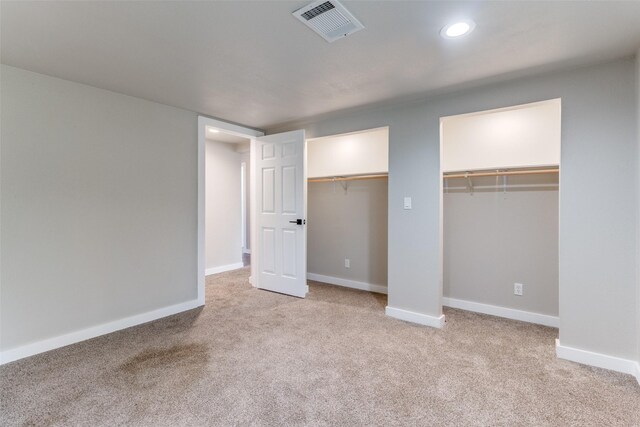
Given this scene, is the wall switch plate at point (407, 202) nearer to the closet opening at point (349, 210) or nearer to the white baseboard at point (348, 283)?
the closet opening at point (349, 210)

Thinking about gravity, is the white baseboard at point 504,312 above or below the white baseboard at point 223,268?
below

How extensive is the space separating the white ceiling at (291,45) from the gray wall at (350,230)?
164cm

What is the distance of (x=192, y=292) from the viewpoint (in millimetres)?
3541

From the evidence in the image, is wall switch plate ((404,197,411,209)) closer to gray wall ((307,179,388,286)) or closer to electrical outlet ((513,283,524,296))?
gray wall ((307,179,388,286))

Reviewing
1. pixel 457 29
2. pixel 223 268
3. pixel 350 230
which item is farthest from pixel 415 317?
pixel 223 268

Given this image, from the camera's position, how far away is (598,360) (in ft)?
7.38

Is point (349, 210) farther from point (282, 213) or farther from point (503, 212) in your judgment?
point (503, 212)

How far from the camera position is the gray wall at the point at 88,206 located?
2.38 metres

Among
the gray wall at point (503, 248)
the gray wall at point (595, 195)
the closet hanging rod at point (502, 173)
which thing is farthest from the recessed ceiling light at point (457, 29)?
the gray wall at point (503, 248)

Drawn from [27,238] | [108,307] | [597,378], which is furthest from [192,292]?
[597,378]

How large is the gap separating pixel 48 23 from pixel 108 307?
7.52ft

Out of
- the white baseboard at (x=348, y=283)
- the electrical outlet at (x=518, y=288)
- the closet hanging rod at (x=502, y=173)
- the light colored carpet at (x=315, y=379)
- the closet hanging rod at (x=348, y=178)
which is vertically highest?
the closet hanging rod at (x=348, y=178)

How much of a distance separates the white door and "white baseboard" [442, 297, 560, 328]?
1792 millimetres

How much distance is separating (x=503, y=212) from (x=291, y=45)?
269 cm
